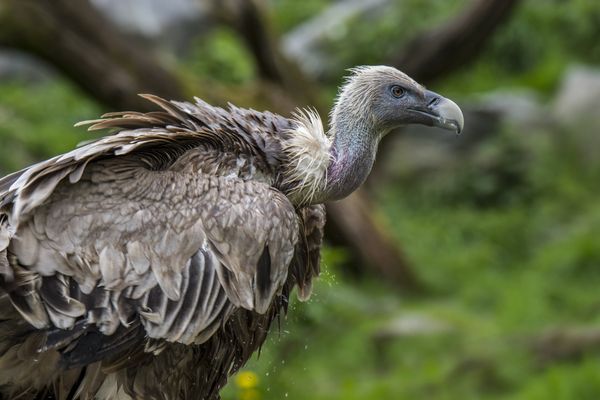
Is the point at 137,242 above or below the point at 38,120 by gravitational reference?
above

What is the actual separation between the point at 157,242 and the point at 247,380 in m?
2.05

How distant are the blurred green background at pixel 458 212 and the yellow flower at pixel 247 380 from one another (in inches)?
0.8

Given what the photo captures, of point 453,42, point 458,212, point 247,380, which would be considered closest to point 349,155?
point 247,380

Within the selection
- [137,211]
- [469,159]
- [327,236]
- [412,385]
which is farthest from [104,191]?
[469,159]

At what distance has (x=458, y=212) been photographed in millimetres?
12406

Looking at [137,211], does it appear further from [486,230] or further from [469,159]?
[469,159]

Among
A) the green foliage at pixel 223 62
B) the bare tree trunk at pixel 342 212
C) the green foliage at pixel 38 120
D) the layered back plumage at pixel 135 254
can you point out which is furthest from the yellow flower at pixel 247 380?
the green foliage at pixel 223 62

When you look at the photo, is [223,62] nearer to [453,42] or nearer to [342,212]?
[453,42]

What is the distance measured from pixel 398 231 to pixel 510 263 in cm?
150

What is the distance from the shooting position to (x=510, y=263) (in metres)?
11.2

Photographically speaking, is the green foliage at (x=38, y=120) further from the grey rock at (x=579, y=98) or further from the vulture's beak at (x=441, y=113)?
the vulture's beak at (x=441, y=113)

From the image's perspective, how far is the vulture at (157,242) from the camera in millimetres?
4633

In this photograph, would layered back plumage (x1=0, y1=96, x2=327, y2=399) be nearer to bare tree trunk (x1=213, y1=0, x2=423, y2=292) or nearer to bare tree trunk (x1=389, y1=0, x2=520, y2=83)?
bare tree trunk (x1=213, y1=0, x2=423, y2=292)

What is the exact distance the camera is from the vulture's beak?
524 centimetres
